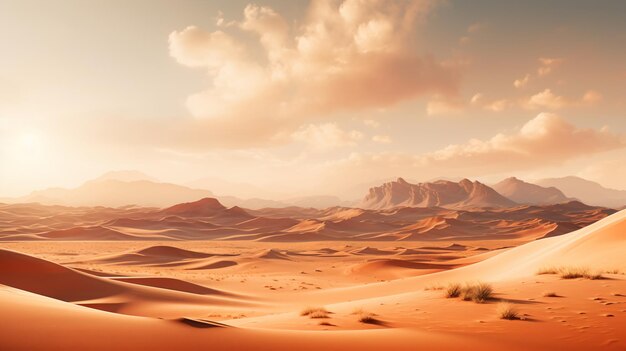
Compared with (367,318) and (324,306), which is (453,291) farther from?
(324,306)

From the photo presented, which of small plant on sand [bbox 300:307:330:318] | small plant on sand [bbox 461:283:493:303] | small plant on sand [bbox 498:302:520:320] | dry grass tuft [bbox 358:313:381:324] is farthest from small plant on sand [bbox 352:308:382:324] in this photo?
small plant on sand [bbox 461:283:493:303]

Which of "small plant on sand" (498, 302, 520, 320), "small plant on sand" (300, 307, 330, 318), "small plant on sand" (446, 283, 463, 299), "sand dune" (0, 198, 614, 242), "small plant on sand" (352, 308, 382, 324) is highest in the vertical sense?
"small plant on sand" (498, 302, 520, 320)

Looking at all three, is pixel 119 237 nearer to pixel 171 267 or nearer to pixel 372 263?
pixel 171 267

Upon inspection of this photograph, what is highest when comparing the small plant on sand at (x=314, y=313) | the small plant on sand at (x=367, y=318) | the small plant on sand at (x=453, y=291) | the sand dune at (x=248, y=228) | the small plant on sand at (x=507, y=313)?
the small plant on sand at (x=507, y=313)

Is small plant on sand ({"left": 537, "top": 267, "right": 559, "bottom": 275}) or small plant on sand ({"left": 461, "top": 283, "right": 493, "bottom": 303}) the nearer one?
small plant on sand ({"left": 461, "top": 283, "right": 493, "bottom": 303})

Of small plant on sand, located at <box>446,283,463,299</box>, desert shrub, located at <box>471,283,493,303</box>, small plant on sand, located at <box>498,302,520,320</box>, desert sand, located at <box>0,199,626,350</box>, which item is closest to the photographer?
desert sand, located at <box>0,199,626,350</box>

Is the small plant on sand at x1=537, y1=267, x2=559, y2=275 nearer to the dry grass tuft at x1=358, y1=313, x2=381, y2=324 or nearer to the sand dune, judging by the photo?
the dry grass tuft at x1=358, y1=313, x2=381, y2=324

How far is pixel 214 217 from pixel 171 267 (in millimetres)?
68838

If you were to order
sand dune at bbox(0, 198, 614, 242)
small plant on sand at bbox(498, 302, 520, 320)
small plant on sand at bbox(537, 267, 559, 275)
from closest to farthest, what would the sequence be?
1. small plant on sand at bbox(498, 302, 520, 320)
2. small plant on sand at bbox(537, 267, 559, 275)
3. sand dune at bbox(0, 198, 614, 242)

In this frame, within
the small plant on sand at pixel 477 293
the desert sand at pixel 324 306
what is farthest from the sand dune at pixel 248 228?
the small plant on sand at pixel 477 293

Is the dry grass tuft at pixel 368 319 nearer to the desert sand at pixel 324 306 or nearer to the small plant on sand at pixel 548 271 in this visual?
the desert sand at pixel 324 306

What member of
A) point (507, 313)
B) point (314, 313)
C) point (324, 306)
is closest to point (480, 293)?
point (507, 313)

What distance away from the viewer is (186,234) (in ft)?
243

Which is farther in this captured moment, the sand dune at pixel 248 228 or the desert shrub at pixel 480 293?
the sand dune at pixel 248 228
